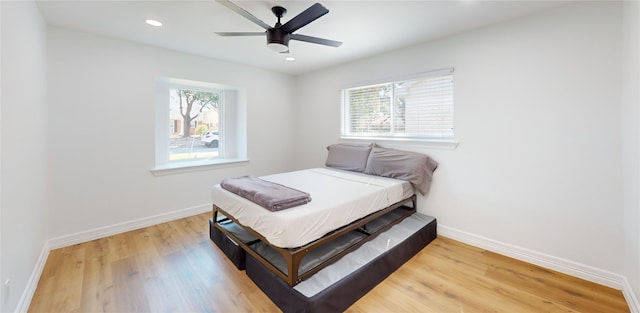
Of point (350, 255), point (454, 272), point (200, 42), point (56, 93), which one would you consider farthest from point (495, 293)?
point (56, 93)

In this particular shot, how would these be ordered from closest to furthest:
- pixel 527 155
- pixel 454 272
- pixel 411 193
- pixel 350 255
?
pixel 350 255, pixel 454 272, pixel 527 155, pixel 411 193

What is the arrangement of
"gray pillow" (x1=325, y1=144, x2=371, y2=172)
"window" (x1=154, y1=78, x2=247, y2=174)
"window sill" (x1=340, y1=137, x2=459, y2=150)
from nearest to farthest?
"window sill" (x1=340, y1=137, x2=459, y2=150) < "gray pillow" (x1=325, y1=144, x2=371, y2=172) < "window" (x1=154, y1=78, x2=247, y2=174)

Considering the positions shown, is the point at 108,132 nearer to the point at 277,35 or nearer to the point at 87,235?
the point at 87,235

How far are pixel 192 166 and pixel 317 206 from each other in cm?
250

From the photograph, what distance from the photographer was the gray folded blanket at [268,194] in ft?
6.23

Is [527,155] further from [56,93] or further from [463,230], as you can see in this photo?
[56,93]

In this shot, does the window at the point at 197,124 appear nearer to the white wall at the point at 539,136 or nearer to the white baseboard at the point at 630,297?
the white wall at the point at 539,136

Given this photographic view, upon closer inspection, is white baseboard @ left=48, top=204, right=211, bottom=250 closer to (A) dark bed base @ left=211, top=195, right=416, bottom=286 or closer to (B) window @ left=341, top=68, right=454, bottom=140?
(A) dark bed base @ left=211, top=195, right=416, bottom=286

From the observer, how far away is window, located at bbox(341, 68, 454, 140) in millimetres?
2979

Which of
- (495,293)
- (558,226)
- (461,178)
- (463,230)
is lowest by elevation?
(495,293)

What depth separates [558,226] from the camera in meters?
2.24

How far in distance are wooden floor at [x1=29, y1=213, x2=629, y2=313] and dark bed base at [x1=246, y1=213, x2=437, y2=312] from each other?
62mm

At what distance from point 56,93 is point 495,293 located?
14.7 ft

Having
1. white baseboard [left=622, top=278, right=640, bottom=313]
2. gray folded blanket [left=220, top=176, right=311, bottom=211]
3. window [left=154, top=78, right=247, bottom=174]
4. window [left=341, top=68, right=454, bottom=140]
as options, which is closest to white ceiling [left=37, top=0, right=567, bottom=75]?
window [left=341, top=68, right=454, bottom=140]
